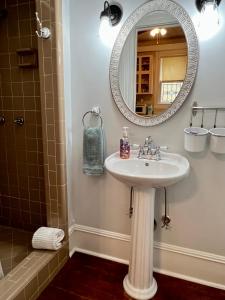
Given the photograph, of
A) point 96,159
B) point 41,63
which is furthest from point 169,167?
point 41,63

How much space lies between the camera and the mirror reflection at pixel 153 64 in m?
1.49

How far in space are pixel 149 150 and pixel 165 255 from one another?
853 mm

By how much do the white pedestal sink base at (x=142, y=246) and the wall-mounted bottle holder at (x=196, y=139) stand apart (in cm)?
37

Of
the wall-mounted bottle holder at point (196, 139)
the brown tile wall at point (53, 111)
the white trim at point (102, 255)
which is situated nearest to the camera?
the wall-mounted bottle holder at point (196, 139)

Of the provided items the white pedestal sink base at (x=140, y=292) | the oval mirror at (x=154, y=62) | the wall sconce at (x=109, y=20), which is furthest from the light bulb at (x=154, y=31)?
the white pedestal sink base at (x=140, y=292)

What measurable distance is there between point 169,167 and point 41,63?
1172 mm

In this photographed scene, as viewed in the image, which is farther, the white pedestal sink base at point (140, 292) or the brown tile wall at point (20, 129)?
the brown tile wall at point (20, 129)

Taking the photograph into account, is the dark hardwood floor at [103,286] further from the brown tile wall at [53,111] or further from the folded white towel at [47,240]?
the brown tile wall at [53,111]

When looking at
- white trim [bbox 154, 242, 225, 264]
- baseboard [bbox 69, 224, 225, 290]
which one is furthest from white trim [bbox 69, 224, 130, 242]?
white trim [bbox 154, 242, 225, 264]

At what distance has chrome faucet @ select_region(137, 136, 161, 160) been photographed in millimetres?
1592

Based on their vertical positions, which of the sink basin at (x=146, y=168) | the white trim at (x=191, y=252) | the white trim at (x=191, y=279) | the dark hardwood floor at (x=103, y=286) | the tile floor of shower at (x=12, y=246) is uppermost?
the sink basin at (x=146, y=168)

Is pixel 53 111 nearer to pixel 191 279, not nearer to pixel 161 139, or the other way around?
pixel 161 139

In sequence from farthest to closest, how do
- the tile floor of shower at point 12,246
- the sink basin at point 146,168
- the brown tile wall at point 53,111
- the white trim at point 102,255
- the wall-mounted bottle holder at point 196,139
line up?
1. the white trim at point 102,255
2. the tile floor of shower at point 12,246
3. the brown tile wall at point 53,111
4. the wall-mounted bottle holder at point 196,139
5. the sink basin at point 146,168

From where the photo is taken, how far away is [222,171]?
5.01 ft
